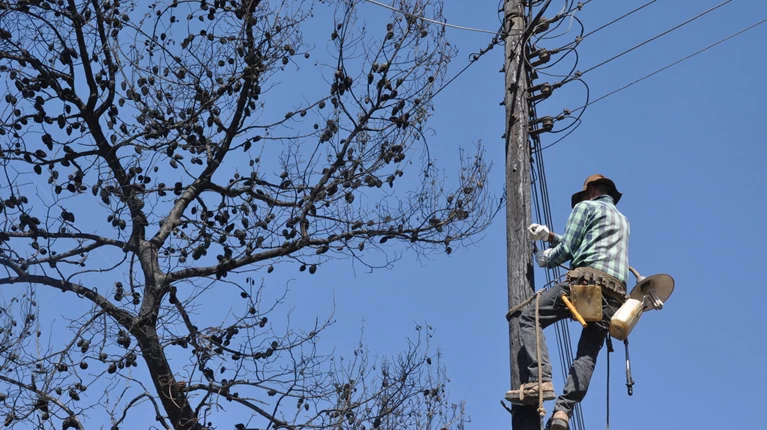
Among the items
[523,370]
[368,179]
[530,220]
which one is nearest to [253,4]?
[368,179]

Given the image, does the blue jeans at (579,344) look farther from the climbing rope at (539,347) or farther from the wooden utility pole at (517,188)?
the wooden utility pole at (517,188)

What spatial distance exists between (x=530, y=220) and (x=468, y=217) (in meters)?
3.16

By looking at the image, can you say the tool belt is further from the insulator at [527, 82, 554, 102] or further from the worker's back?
the insulator at [527, 82, 554, 102]

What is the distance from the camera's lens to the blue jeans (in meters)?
6.21

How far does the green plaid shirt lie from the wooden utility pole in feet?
0.82

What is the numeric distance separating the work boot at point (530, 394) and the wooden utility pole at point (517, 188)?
15cm

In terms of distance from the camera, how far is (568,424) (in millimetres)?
6074

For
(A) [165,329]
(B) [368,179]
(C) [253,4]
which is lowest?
(A) [165,329]

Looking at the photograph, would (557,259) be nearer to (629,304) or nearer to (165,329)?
(629,304)

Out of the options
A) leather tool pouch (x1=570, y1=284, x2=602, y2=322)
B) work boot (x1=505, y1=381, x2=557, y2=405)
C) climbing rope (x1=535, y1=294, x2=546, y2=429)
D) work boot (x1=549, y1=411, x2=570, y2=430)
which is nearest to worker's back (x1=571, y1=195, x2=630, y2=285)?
leather tool pouch (x1=570, y1=284, x2=602, y2=322)

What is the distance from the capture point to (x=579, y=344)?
6.54m

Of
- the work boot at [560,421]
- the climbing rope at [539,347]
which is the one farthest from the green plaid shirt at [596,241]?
the work boot at [560,421]

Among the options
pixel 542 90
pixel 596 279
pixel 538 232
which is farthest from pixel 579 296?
pixel 542 90

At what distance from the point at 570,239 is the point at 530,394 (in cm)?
121
